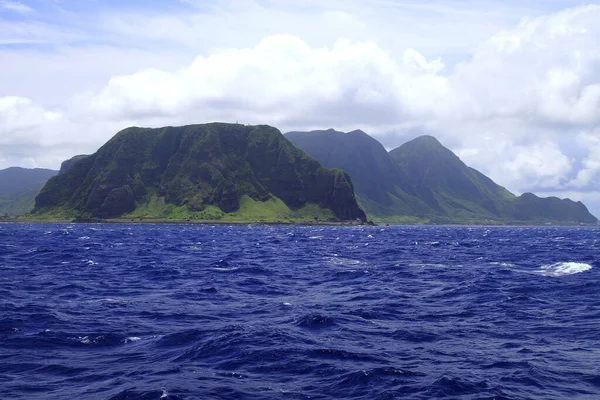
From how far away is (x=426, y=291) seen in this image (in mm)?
48406

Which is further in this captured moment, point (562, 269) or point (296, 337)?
point (562, 269)

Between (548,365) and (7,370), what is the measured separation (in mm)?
23075

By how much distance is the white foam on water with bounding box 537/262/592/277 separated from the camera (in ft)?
206

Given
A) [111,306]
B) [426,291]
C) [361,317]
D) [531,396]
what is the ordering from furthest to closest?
[426,291] < [111,306] < [361,317] < [531,396]

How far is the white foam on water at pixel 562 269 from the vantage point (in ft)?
206

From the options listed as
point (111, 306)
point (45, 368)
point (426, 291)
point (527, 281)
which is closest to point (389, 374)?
point (45, 368)

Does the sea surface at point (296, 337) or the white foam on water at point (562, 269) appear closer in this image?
the sea surface at point (296, 337)

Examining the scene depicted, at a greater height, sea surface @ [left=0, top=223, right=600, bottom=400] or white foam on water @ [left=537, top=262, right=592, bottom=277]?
white foam on water @ [left=537, top=262, right=592, bottom=277]

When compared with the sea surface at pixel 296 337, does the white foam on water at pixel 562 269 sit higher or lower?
higher

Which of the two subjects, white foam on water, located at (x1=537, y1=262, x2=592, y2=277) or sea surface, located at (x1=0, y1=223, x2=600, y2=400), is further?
white foam on water, located at (x1=537, y1=262, x2=592, y2=277)

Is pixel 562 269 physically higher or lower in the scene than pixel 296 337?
higher

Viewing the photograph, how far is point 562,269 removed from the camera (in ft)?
219

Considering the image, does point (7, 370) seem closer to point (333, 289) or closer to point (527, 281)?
point (333, 289)

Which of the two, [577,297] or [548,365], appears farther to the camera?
[577,297]
